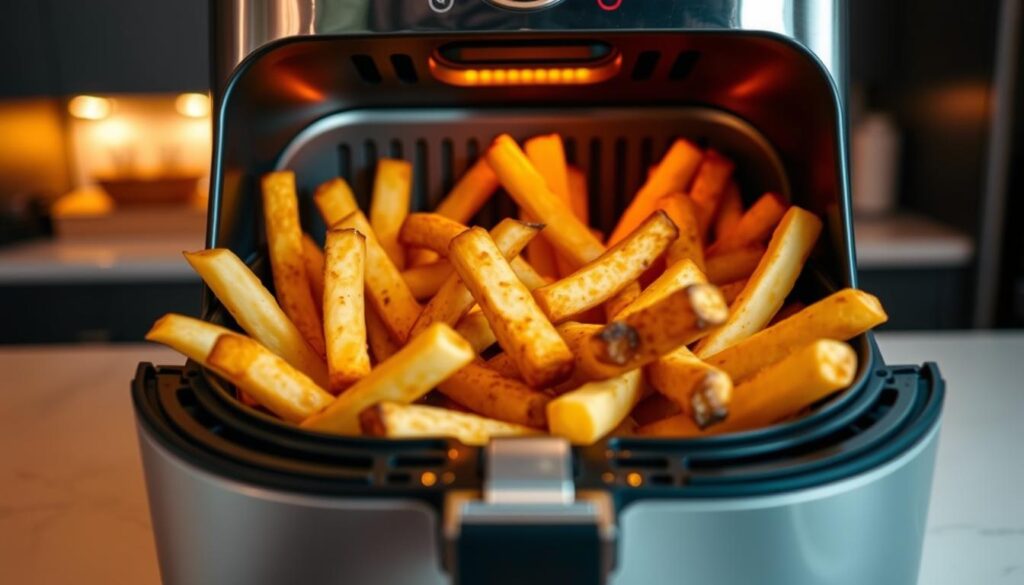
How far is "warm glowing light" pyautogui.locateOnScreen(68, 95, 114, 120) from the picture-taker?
3082mm

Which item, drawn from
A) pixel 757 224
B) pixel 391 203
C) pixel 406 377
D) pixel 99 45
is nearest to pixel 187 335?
pixel 406 377

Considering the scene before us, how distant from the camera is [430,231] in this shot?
932 mm

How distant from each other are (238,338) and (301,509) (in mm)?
163

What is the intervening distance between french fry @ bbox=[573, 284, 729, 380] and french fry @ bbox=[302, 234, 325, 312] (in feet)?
1.31

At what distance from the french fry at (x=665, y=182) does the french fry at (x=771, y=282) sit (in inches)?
8.4

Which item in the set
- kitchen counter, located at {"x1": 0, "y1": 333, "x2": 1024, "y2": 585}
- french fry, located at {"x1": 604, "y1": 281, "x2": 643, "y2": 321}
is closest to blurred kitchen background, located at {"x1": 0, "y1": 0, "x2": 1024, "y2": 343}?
kitchen counter, located at {"x1": 0, "y1": 333, "x2": 1024, "y2": 585}

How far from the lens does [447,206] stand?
3.68ft

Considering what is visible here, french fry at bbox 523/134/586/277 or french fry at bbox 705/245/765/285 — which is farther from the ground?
french fry at bbox 523/134/586/277

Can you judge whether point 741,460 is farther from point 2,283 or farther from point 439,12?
point 2,283

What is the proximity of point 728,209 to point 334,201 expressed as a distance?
18.9 inches

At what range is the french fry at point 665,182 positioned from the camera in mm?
1069

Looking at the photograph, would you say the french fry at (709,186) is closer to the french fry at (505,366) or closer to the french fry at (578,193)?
the french fry at (578,193)

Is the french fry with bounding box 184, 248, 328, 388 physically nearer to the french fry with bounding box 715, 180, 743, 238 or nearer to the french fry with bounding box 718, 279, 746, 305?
the french fry with bounding box 718, 279, 746, 305

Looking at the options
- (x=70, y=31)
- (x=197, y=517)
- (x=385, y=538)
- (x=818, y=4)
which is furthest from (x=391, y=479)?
(x=70, y=31)
